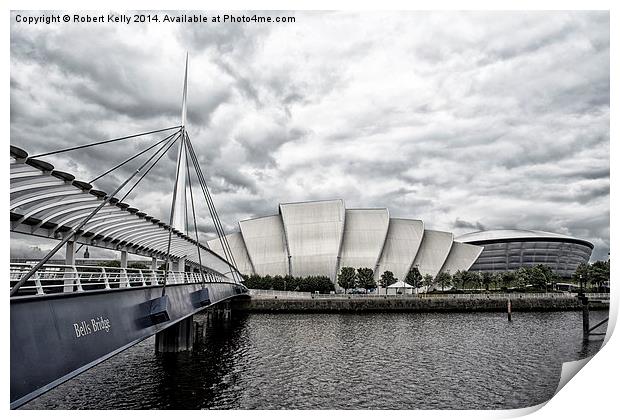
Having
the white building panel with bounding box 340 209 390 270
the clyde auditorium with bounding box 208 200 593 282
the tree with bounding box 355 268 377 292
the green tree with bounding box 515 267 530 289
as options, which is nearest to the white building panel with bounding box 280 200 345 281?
the clyde auditorium with bounding box 208 200 593 282

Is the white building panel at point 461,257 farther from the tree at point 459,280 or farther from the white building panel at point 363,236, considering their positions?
the white building panel at point 363,236

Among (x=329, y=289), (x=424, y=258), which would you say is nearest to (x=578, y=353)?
(x=329, y=289)

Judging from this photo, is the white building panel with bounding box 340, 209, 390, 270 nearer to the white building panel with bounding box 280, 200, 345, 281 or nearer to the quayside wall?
the white building panel with bounding box 280, 200, 345, 281

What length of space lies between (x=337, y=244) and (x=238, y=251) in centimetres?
1236

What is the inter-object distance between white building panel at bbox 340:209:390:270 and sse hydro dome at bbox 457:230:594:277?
46.3ft

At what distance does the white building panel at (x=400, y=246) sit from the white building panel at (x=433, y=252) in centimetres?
123

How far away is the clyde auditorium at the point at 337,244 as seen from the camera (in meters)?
55.5

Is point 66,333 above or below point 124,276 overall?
below

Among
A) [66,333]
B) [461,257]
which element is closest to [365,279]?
[461,257]

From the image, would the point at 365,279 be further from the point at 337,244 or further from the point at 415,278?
the point at 337,244

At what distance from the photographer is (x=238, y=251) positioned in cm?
5969

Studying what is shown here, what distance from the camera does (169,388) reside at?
11.2 meters

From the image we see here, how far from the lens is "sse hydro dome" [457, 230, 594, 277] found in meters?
63.5

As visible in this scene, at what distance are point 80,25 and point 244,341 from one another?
14.0 meters
